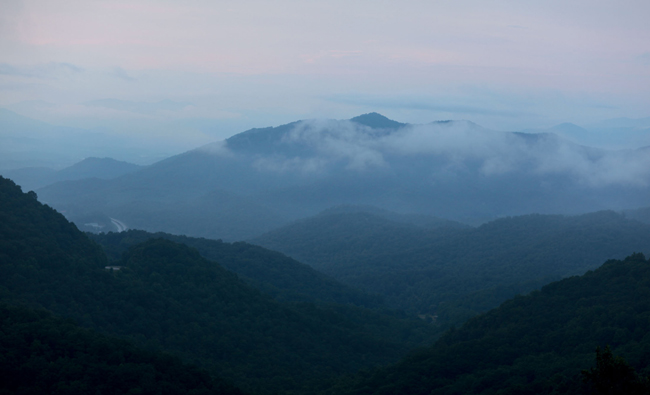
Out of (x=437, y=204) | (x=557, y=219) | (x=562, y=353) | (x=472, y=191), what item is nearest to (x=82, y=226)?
(x=557, y=219)

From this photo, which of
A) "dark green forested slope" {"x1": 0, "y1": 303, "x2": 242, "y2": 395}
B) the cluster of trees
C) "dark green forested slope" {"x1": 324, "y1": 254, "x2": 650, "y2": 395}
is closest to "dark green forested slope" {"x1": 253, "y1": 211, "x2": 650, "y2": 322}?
"dark green forested slope" {"x1": 324, "y1": 254, "x2": 650, "y2": 395}

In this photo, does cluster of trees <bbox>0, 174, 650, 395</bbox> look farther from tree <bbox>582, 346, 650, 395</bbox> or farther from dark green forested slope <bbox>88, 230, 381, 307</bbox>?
tree <bbox>582, 346, 650, 395</bbox>

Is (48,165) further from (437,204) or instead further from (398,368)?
(398,368)

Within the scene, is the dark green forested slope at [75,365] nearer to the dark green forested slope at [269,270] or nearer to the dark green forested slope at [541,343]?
the dark green forested slope at [541,343]

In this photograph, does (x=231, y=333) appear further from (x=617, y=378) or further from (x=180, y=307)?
(x=617, y=378)

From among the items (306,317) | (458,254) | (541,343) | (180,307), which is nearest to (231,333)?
(180,307)

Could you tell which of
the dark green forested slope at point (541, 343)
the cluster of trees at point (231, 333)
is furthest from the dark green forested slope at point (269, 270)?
the dark green forested slope at point (541, 343)
